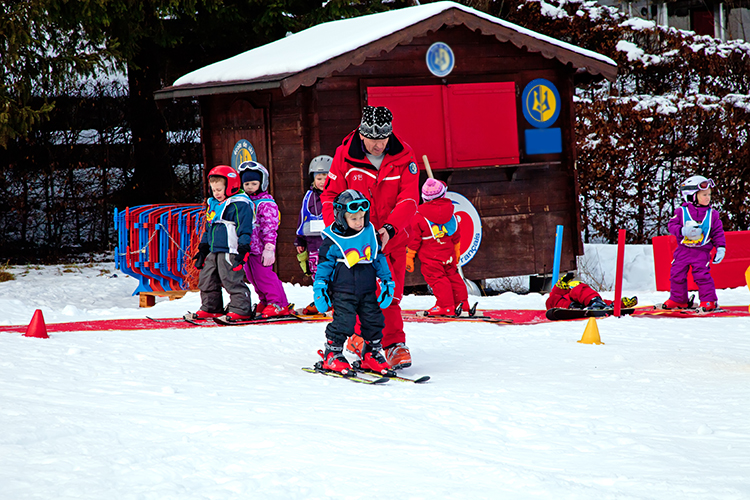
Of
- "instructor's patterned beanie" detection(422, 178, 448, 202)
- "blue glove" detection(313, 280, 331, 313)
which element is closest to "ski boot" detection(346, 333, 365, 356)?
"blue glove" detection(313, 280, 331, 313)

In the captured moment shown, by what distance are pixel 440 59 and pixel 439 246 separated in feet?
12.8

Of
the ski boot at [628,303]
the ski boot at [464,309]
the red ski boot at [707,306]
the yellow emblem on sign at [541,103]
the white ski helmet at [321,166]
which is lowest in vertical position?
the red ski boot at [707,306]

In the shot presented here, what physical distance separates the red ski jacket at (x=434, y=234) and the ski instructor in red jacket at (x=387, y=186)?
2.79 m

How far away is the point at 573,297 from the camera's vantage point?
934 centimetres

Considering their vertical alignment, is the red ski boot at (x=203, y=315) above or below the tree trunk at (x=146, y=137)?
below

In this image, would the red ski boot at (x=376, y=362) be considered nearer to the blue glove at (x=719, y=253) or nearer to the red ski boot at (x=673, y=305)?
the red ski boot at (x=673, y=305)

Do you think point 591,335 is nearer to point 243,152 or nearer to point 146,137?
point 243,152

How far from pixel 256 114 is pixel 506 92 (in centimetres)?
353

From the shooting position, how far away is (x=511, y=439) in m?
4.18

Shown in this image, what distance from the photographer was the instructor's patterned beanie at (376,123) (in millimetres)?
5961

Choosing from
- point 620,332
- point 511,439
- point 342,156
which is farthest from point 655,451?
point 620,332

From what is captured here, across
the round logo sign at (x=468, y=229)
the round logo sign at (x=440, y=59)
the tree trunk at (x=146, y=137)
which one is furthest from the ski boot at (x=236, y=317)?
the tree trunk at (x=146, y=137)

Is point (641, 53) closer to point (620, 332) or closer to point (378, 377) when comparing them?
point (620, 332)

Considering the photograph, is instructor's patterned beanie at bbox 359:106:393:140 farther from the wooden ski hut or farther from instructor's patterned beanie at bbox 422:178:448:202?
the wooden ski hut
